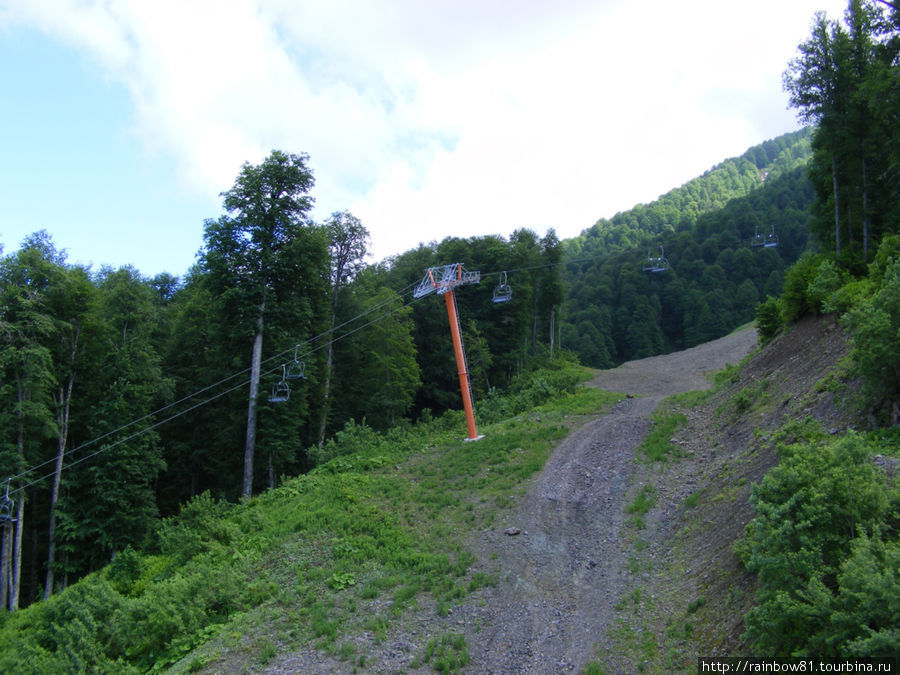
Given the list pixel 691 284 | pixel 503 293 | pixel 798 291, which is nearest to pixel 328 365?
pixel 503 293

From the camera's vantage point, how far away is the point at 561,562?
11406 mm

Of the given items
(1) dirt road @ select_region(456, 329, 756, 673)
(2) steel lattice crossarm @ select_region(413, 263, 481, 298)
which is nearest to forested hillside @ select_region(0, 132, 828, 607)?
(2) steel lattice crossarm @ select_region(413, 263, 481, 298)

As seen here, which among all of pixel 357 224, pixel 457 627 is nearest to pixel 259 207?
pixel 357 224

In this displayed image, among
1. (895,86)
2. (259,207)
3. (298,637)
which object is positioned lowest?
(298,637)

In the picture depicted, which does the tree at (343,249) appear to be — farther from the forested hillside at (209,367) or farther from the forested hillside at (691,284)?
the forested hillside at (691,284)

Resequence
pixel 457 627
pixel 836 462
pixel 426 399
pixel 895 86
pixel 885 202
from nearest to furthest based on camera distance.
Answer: pixel 836 462
pixel 457 627
pixel 895 86
pixel 885 202
pixel 426 399

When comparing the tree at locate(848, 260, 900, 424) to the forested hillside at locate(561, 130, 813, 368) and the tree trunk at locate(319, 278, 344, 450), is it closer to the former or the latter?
the tree trunk at locate(319, 278, 344, 450)

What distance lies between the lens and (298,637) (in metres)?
9.50

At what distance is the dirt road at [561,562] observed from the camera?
8711mm

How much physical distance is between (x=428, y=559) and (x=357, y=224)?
70.4ft

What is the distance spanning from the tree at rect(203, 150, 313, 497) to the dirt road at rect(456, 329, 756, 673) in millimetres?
13168

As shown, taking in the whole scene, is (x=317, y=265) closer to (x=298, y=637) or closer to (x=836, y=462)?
(x=298, y=637)

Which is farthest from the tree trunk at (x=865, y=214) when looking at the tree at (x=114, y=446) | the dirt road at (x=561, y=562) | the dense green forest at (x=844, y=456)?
the tree at (x=114, y=446)

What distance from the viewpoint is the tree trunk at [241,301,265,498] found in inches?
833
